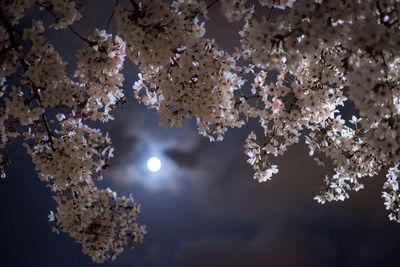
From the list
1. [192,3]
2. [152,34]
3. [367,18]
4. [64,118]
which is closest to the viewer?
[367,18]

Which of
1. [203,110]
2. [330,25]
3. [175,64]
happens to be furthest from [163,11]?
[330,25]

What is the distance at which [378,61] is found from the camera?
4.76m

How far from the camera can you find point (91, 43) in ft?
20.9

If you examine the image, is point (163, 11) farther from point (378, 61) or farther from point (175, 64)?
point (378, 61)

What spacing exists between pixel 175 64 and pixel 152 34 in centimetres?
82

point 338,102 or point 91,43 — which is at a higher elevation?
point 91,43

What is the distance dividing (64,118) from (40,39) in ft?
6.48

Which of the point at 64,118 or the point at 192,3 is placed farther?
the point at 64,118

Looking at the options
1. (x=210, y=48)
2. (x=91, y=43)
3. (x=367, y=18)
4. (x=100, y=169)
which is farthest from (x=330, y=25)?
(x=100, y=169)

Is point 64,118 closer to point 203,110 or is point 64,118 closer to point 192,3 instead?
point 203,110

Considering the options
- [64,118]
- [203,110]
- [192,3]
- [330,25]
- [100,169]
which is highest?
[192,3]

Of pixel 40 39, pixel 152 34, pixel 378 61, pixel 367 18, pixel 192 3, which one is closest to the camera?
pixel 367 18

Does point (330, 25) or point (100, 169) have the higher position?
point (100, 169)

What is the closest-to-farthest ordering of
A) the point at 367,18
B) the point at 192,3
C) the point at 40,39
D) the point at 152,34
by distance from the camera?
the point at 367,18
the point at 40,39
the point at 152,34
the point at 192,3
